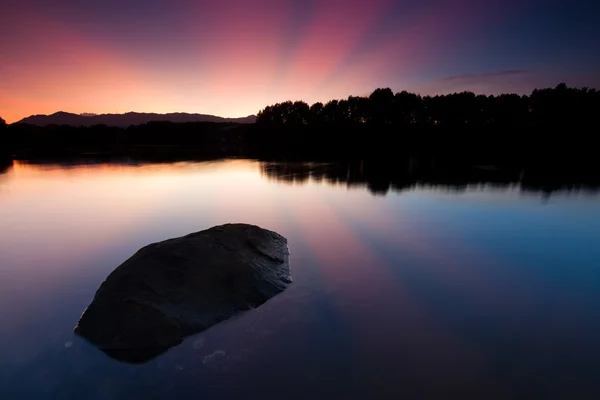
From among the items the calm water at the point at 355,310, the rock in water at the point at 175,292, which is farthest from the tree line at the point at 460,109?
the rock in water at the point at 175,292

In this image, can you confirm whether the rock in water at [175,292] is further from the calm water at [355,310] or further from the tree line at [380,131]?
the tree line at [380,131]

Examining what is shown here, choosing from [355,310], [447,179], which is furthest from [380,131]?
[355,310]

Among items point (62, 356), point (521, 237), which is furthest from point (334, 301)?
point (521, 237)

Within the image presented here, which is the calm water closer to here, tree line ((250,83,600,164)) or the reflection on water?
the reflection on water

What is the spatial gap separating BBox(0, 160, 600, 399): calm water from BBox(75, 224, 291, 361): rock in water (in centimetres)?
39

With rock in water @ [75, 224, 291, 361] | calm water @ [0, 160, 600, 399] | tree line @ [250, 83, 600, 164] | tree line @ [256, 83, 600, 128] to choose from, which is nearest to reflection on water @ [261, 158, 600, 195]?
calm water @ [0, 160, 600, 399]

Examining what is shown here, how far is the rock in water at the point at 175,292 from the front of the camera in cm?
729

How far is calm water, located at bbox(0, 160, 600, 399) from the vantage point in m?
6.37

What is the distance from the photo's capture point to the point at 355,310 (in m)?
9.12

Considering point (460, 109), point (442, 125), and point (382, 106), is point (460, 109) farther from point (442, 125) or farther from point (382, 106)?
point (382, 106)

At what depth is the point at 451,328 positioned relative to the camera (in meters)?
8.32

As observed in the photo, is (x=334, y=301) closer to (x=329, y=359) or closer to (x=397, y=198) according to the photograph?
(x=329, y=359)

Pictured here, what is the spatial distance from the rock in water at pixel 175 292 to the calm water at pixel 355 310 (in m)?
0.39

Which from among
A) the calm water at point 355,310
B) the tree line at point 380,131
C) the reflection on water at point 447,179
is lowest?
the calm water at point 355,310
